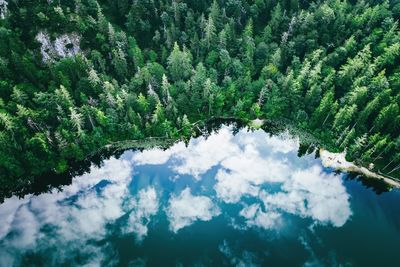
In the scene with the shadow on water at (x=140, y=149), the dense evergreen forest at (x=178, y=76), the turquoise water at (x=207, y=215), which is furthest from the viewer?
the dense evergreen forest at (x=178, y=76)

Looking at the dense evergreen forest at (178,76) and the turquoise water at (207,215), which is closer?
the turquoise water at (207,215)

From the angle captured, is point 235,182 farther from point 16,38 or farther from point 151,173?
point 16,38

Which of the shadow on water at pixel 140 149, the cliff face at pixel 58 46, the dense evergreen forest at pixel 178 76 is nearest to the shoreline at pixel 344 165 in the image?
the shadow on water at pixel 140 149

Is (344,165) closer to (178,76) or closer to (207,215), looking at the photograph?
(207,215)

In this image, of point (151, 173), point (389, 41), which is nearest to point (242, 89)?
point (151, 173)

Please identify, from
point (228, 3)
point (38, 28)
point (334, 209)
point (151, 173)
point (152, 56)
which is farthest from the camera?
point (228, 3)

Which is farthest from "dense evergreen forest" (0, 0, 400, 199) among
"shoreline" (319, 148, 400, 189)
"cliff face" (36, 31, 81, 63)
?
"shoreline" (319, 148, 400, 189)

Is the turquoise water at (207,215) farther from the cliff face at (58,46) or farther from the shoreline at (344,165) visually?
the cliff face at (58,46)
